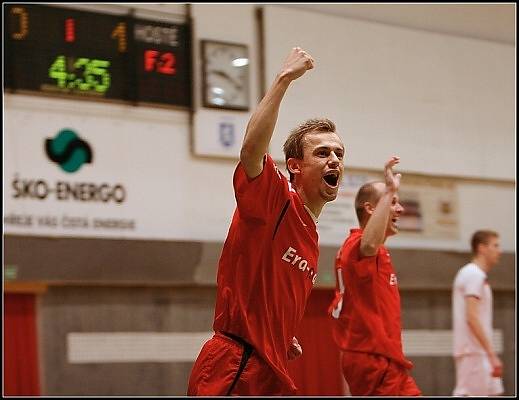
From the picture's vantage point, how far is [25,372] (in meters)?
8.12

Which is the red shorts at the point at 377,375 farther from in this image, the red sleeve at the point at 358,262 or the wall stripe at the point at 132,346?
the wall stripe at the point at 132,346

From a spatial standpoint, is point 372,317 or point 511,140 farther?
point 511,140

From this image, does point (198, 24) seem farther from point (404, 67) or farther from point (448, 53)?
point (448, 53)

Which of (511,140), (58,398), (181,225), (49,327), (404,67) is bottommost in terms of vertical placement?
(58,398)

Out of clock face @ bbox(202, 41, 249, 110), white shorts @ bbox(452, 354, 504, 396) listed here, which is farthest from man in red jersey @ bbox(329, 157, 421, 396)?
clock face @ bbox(202, 41, 249, 110)

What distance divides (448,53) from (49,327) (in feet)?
18.1

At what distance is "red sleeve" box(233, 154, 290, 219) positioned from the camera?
11.4ft

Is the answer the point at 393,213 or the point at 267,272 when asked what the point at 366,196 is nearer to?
the point at 393,213

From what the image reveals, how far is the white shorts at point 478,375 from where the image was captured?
809cm

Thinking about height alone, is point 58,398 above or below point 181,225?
below

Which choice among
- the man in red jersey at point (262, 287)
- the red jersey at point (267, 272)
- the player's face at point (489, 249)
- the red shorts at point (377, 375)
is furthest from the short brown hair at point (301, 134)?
the player's face at point (489, 249)

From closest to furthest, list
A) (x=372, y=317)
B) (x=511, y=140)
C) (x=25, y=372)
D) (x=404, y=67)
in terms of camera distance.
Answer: (x=372, y=317), (x=25, y=372), (x=404, y=67), (x=511, y=140)

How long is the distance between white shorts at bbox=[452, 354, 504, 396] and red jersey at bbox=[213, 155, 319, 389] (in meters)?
4.69

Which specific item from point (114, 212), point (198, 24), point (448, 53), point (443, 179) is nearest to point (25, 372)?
point (114, 212)
